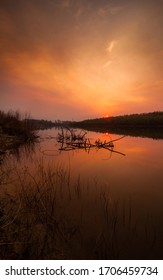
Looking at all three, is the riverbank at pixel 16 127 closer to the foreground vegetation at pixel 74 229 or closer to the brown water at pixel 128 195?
the brown water at pixel 128 195

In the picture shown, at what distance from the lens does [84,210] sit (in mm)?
4242

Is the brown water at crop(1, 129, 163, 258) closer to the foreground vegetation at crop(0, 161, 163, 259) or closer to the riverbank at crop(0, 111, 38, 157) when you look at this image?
the foreground vegetation at crop(0, 161, 163, 259)

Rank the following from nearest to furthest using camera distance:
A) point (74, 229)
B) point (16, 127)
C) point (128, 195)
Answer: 1. point (74, 229)
2. point (128, 195)
3. point (16, 127)

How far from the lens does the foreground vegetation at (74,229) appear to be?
111 inches

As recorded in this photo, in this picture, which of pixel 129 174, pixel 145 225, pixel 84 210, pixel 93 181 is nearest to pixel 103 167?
pixel 129 174

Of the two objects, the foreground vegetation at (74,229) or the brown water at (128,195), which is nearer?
the foreground vegetation at (74,229)

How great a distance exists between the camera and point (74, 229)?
3449 millimetres

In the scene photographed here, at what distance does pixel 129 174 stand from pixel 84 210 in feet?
11.9

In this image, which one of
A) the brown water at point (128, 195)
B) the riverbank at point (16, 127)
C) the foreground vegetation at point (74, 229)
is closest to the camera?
the foreground vegetation at point (74, 229)

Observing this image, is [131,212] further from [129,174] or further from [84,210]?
[129,174]

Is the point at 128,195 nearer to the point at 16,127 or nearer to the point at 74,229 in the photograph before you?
the point at 74,229

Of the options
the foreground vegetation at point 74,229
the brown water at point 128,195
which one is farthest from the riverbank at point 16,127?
the foreground vegetation at point 74,229

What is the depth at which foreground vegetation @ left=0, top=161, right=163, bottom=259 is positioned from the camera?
9.23 feet

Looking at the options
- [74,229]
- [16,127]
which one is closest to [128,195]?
[74,229]
